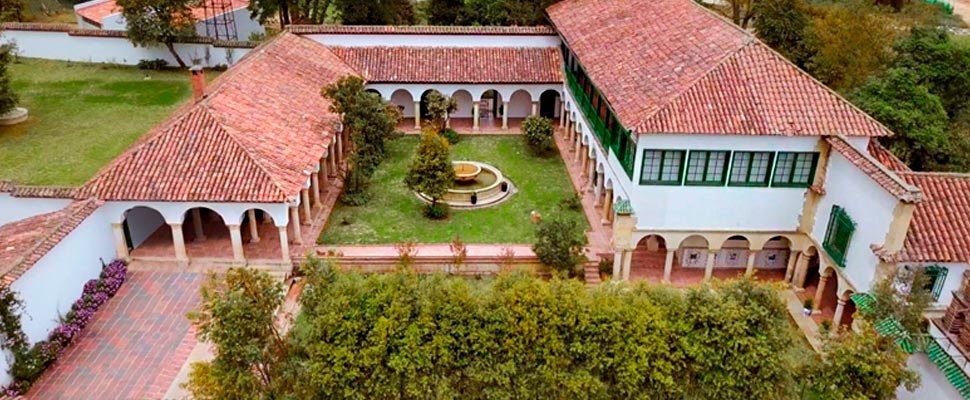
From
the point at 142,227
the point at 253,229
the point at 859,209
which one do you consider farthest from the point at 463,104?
the point at 859,209

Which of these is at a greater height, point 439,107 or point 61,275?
point 439,107

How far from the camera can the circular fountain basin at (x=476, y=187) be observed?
2966 cm

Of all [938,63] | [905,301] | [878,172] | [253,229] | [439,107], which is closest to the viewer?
[905,301]

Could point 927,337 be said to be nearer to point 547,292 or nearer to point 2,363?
point 547,292

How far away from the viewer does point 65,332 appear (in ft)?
65.6

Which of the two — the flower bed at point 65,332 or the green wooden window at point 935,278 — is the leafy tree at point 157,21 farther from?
the green wooden window at point 935,278

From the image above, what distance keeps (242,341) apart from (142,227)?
1190cm

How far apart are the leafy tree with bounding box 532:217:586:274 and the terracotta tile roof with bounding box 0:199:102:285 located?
13.8 meters

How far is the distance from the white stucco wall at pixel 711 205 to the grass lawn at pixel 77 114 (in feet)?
71.6

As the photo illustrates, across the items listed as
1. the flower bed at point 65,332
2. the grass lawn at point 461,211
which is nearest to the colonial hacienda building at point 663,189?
the flower bed at point 65,332

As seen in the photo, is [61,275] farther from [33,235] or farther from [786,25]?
[786,25]

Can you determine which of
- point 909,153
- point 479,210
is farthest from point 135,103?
point 909,153

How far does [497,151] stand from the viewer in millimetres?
35594

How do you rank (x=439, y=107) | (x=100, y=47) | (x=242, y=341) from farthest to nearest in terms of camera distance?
(x=100, y=47) < (x=439, y=107) < (x=242, y=341)
